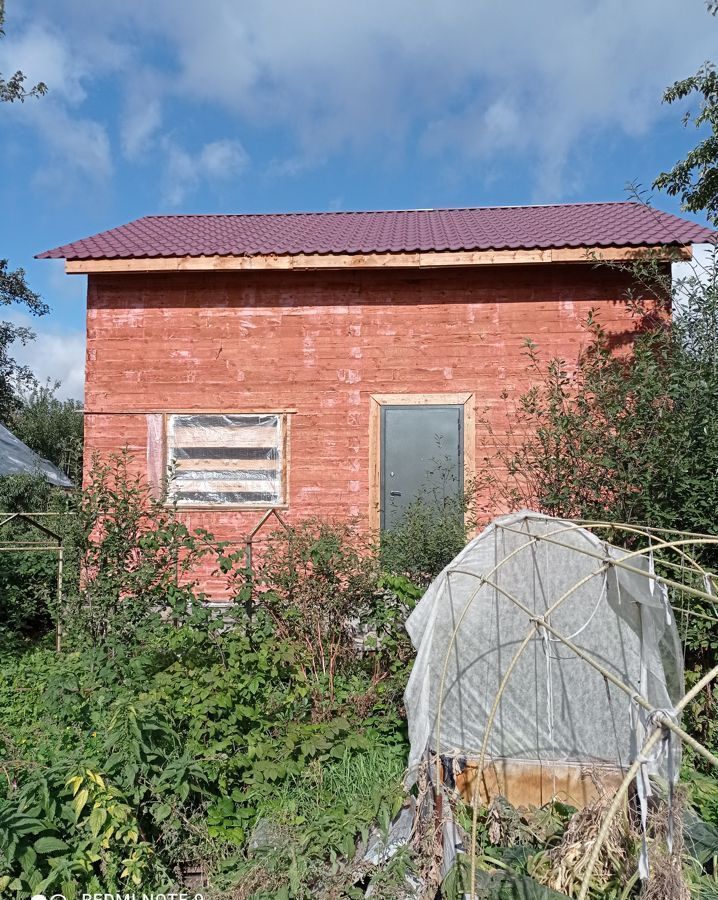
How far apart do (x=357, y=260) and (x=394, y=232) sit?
192cm

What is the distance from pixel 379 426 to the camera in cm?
882

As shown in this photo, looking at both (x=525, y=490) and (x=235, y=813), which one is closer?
(x=235, y=813)

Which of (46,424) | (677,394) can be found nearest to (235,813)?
(677,394)

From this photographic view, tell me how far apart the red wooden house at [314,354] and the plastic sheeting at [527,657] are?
13.8 ft

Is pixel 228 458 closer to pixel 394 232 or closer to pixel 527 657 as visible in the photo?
pixel 394 232

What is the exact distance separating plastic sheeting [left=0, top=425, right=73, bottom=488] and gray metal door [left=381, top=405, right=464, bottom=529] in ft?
34.2

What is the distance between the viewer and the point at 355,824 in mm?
3973

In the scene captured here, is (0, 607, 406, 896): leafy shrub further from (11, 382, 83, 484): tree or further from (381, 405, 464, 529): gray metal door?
(11, 382, 83, 484): tree

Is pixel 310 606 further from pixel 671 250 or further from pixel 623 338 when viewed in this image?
pixel 671 250

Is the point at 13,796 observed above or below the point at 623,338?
below

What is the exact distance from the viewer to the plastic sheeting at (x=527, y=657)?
14.1 ft

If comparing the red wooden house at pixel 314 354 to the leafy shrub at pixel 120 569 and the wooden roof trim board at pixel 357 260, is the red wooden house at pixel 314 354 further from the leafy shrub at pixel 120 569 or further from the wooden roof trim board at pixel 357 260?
the leafy shrub at pixel 120 569

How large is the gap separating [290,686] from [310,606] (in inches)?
27.6

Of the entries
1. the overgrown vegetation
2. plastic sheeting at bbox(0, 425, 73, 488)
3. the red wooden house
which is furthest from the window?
plastic sheeting at bbox(0, 425, 73, 488)
